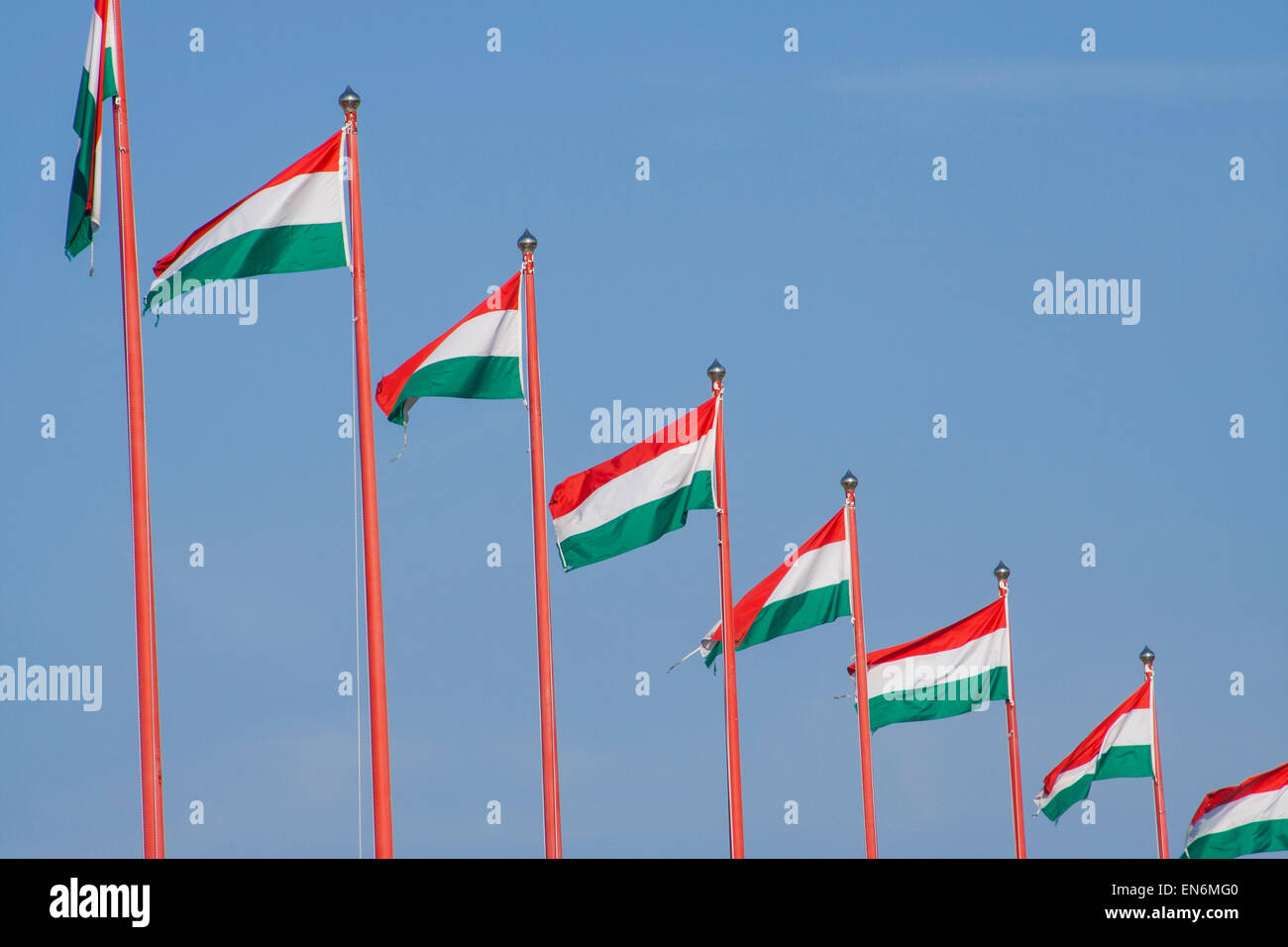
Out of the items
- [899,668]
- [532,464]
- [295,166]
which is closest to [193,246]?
[295,166]

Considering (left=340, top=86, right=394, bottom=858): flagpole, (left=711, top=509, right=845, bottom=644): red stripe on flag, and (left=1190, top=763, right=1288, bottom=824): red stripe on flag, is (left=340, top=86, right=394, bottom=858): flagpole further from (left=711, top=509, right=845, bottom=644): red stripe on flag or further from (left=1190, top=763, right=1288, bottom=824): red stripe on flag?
(left=1190, top=763, right=1288, bottom=824): red stripe on flag

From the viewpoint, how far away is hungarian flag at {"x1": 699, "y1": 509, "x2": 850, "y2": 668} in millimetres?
31016

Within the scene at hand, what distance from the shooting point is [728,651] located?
28422mm

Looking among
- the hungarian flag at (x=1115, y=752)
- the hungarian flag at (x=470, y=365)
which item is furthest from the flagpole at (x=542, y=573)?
the hungarian flag at (x=1115, y=752)

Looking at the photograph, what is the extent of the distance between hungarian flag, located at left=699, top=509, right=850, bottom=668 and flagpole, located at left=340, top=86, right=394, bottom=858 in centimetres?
1024

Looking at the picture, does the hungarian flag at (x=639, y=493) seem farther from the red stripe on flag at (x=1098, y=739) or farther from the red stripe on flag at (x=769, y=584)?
the red stripe on flag at (x=1098, y=739)

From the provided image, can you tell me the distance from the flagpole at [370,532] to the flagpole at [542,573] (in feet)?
12.9

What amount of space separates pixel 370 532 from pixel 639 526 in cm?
666

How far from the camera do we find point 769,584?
31.3 metres

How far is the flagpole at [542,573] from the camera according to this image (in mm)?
25828
